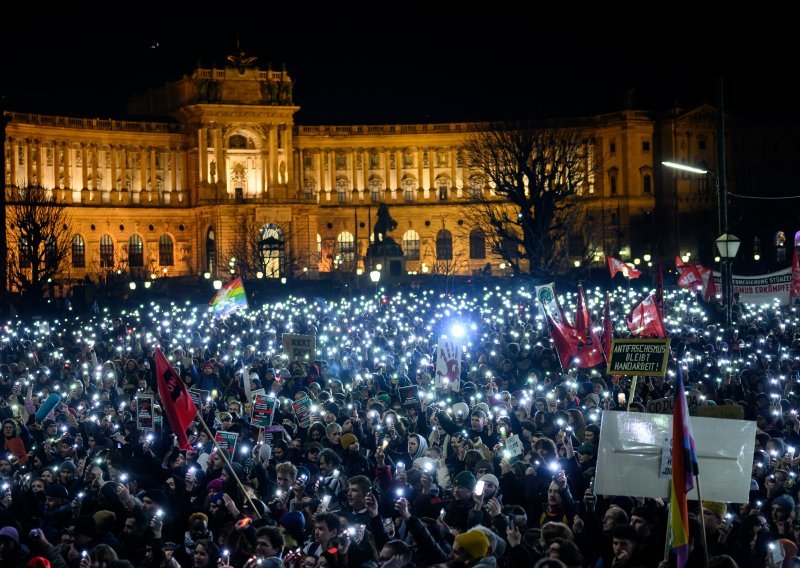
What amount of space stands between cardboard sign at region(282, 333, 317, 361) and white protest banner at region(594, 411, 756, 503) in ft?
47.2

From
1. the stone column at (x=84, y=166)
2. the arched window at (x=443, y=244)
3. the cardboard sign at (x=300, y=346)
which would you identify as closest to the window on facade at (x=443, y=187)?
the arched window at (x=443, y=244)

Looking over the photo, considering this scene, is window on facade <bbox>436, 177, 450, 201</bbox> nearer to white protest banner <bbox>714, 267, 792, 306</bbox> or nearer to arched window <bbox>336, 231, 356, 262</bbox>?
arched window <bbox>336, 231, 356, 262</bbox>

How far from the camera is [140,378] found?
24.1m

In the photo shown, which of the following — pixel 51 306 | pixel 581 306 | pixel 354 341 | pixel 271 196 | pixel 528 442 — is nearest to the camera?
pixel 528 442

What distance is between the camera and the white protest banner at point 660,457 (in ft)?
35.4

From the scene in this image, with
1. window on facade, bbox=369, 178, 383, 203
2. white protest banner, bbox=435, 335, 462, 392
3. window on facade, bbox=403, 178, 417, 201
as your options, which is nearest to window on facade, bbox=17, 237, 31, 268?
window on facade, bbox=369, 178, 383, 203

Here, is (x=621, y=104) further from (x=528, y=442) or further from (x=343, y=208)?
(x=528, y=442)

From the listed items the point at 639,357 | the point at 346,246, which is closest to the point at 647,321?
the point at 639,357

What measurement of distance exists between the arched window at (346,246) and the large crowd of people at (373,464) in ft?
238

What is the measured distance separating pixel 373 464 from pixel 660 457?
16.4 feet

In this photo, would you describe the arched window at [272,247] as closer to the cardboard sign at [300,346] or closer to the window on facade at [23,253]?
the window on facade at [23,253]

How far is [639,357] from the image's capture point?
51.2 ft

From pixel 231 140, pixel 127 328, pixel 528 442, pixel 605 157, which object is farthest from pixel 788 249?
pixel 528 442

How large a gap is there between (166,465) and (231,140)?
3410 inches
